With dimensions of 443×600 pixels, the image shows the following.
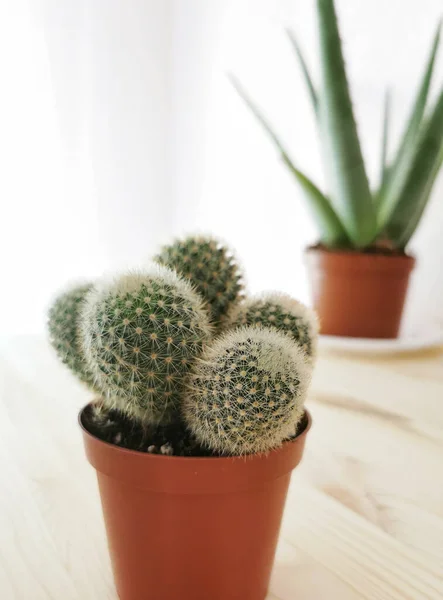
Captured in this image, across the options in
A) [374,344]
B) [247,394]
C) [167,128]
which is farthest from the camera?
[167,128]

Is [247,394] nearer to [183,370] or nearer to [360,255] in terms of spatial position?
[183,370]

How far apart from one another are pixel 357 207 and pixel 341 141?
0.39 feet

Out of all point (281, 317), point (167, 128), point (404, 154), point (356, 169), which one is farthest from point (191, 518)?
point (167, 128)

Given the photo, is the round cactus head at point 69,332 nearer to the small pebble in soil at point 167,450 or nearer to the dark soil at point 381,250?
the small pebble in soil at point 167,450

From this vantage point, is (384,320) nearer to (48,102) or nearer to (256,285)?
(256,285)

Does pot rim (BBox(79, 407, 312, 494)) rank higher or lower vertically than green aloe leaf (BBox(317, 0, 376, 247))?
lower

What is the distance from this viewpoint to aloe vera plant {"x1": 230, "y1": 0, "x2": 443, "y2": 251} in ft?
3.00

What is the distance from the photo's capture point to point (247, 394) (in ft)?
1.00

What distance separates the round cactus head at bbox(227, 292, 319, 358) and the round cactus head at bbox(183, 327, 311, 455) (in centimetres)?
5

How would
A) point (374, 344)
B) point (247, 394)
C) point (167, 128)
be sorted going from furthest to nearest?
point (167, 128) < point (374, 344) < point (247, 394)

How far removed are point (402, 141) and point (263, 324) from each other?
2.58 ft

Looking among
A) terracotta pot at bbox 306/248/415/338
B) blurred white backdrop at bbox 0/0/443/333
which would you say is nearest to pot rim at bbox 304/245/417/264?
terracotta pot at bbox 306/248/415/338

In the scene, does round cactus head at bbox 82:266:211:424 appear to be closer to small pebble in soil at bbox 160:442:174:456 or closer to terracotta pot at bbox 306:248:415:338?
small pebble in soil at bbox 160:442:174:456

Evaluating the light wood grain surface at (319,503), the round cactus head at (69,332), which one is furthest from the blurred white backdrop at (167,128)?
the round cactus head at (69,332)
